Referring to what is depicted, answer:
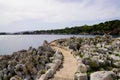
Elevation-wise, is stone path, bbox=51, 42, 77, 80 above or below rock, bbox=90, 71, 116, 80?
below

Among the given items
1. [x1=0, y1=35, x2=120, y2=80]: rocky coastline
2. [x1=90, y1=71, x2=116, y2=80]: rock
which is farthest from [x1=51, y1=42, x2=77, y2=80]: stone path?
[x1=90, y1=71, x2=116, y2=80]: rock

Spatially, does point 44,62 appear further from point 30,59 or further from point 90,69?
point 90,69

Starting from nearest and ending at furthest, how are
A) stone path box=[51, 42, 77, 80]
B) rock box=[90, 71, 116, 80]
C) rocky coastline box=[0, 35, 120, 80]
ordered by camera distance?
rock box=[90, 71, 116, 80] → rocky coastline box=[0, 35, 120, 80] → stone path box=[51, 42, 77, 80]

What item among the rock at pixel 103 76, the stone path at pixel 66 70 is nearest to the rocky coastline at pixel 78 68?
the rock at pixel 103 76

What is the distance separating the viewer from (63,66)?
19.5 metres

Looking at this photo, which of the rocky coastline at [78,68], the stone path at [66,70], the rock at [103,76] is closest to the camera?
the rock at [103,76]

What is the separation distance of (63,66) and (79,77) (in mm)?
4860

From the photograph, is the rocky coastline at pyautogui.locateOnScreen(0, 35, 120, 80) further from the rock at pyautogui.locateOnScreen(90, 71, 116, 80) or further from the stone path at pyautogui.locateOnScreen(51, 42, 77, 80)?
the stone path at pyautogui.locateOnScreen(51, 42, 77, 80)

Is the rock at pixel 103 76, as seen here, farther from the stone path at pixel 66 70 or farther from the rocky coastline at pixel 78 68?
the stone path at pixel 66 70

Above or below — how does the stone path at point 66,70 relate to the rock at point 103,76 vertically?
below

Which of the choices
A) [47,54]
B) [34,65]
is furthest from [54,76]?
[47,54]

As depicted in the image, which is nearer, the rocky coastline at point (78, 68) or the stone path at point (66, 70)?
the rocky coastline at point (78, 68)

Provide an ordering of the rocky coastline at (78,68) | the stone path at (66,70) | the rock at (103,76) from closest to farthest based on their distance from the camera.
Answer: the rock at (103,76) → the rocky coastline at (78,68) → the stone path at (66,70)

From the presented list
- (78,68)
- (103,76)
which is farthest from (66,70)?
(103,76)
